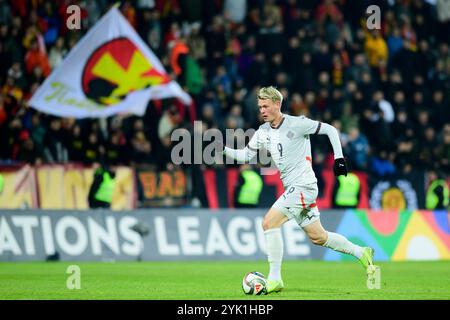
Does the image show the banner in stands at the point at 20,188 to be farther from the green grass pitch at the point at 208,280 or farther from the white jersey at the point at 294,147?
the white jersey at the point at 294,147

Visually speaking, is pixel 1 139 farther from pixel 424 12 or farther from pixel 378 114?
pixel 424 12

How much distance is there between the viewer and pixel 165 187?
74.5 ft

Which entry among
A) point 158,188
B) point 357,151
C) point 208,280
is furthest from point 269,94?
point 357,151

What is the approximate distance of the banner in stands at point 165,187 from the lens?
74.2 ft

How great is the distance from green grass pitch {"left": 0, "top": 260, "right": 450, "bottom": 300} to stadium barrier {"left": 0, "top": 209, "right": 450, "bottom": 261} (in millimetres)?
513

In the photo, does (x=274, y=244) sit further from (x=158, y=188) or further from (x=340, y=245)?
(x=158, y=188)

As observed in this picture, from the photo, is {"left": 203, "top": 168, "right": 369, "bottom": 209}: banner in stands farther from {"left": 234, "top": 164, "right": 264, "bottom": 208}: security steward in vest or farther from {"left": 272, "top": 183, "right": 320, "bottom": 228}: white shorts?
{"left": 272, "top": 183, "right": 320, "bottom": 228}: white shorts

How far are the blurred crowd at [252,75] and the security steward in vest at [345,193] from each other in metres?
1.14

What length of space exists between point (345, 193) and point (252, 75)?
4401 millimetres

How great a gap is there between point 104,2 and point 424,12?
8.70 meters

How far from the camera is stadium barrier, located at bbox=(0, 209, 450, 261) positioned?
20547 mm

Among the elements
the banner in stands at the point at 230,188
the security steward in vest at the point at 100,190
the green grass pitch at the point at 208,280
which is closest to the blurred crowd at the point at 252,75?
the banner in stands at the point at 230,188

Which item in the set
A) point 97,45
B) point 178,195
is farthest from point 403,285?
point 97,45

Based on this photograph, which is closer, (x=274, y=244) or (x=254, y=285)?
(x=254, y=285)
